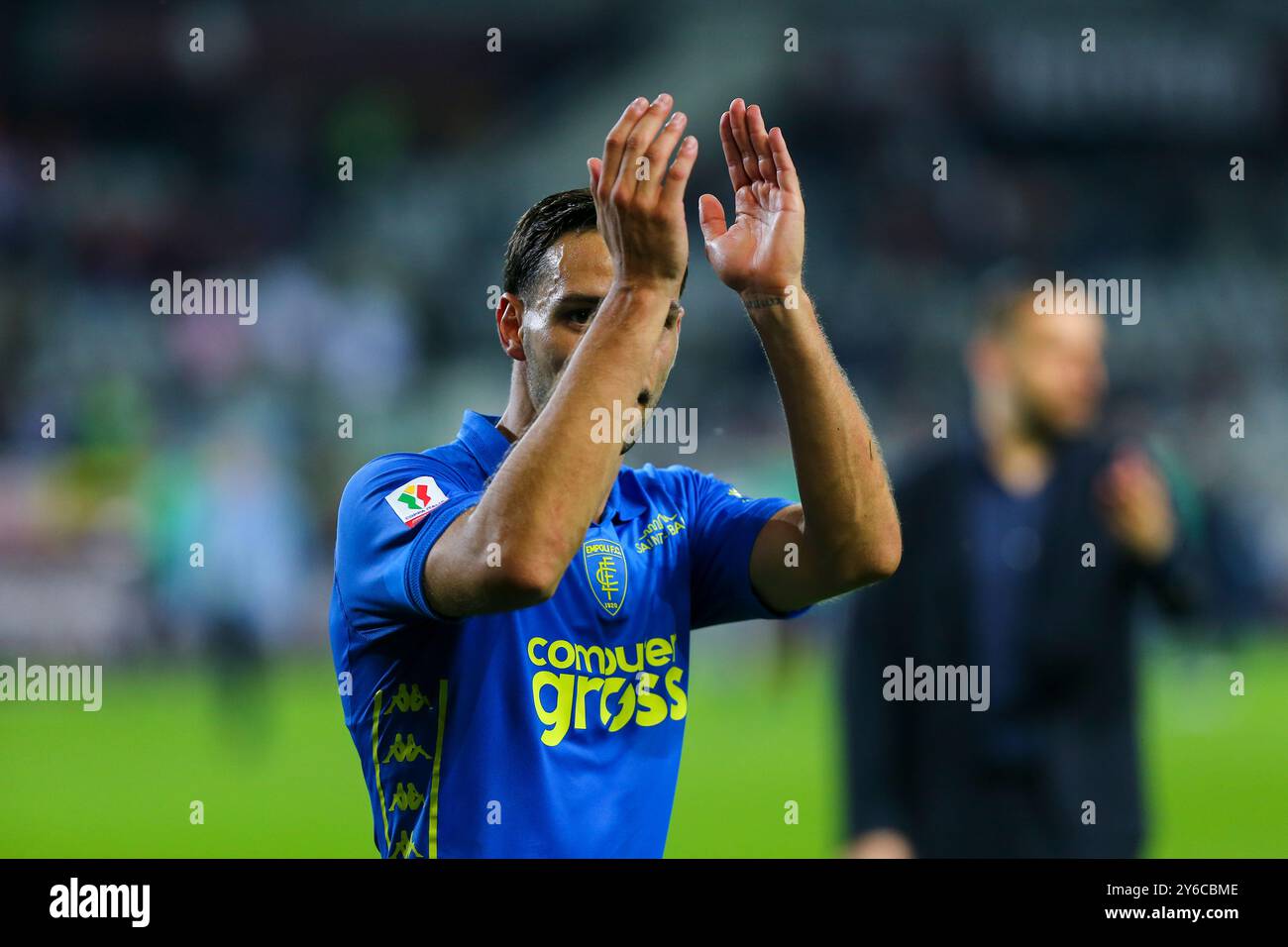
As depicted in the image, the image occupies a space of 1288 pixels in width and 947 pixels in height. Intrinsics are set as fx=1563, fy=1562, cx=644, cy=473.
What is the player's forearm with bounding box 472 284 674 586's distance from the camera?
6.70ft

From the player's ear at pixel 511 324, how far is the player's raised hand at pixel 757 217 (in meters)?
0.34

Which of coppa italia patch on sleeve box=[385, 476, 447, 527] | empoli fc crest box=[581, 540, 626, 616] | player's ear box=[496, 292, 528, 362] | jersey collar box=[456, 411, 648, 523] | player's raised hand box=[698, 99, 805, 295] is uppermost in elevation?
player's raised hand box=[698, 99, 805, 295]

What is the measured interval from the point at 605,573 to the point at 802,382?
0.46 m

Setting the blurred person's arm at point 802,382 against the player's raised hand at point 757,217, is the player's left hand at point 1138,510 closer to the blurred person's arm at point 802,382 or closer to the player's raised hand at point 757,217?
the blurred person's arm at point 802,382

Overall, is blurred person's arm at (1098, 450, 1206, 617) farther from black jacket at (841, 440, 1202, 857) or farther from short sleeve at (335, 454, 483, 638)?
short sleeve at (335, 454, 483, 638)

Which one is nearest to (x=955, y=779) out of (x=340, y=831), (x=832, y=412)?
(x=832, y=412)

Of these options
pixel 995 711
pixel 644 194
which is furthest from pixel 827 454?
pixel 995 711

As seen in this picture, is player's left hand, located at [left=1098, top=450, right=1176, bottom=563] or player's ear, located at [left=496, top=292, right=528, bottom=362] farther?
player's left hand, located at [left=1098, top=450, right=1176, bottom=563]

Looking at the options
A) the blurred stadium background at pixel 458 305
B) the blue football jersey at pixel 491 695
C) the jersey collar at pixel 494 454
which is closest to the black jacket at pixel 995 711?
the jersey collar at pixel 494 454

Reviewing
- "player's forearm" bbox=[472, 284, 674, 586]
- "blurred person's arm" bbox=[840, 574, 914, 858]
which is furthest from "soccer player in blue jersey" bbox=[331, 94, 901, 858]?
"blurred person's arm" bbox=[840, 574, 914, 858]

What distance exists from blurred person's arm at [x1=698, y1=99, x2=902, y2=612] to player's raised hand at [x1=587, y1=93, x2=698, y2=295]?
235mm

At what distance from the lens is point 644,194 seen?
210 centimetres

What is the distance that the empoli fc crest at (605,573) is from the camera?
2.49 meters

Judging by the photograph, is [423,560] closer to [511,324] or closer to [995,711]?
[511,324]
